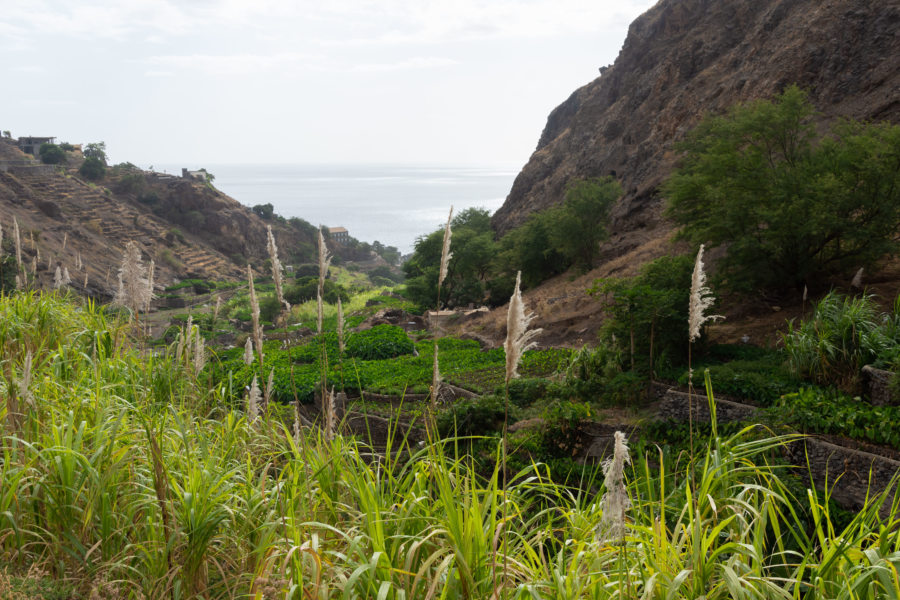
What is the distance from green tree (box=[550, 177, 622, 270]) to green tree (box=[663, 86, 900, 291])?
47.5 feet

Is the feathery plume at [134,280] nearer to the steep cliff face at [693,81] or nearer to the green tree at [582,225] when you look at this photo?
the steep cliff face at [693,81]

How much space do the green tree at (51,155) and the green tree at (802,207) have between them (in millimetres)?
79916

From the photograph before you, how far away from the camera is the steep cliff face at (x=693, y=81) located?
27625 millimetres

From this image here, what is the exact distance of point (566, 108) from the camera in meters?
72.4

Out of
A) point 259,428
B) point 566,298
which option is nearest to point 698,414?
point 259,428

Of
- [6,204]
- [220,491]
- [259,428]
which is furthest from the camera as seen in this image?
[6,204]

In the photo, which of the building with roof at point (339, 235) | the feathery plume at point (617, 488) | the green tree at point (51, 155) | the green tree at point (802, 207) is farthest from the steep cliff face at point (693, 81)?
the green tree at point (51, 155)

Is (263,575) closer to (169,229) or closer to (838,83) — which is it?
(838,83)

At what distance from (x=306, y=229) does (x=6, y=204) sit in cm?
4789

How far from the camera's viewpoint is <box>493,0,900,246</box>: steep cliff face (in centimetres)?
2762

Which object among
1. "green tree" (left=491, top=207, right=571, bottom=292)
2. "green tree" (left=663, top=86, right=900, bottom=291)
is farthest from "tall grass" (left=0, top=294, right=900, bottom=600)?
"green tree" (left=491, top=207, right=571, bottom=292)

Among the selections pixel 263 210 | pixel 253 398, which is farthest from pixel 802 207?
pixel 263 210

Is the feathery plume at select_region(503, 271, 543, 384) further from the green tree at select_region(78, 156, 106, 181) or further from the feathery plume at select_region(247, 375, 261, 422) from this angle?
the green tree at select_region(78, 156, 106, 181)

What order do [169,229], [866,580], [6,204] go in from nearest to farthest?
1. [866,580]
2. [6,204]
3. [169,229]
